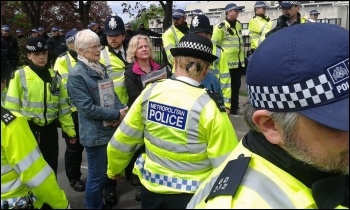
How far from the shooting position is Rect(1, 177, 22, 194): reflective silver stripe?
2.48 metres

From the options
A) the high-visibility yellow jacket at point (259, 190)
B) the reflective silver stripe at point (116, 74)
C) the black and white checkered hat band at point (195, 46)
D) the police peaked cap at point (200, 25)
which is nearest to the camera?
the high-visibility yellow jacket at point (259, 190)

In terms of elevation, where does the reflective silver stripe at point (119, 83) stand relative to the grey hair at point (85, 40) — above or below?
below

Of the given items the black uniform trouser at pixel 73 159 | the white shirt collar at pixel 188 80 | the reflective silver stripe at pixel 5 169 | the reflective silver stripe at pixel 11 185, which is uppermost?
the white shirt collar at pixel 188 80

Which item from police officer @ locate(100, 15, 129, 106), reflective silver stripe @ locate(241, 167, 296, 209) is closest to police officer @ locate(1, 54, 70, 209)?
reflective silver stripe @ locate(241, 167, 296, 209)

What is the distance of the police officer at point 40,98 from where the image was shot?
396 centimetres

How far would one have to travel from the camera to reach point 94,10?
814 inches

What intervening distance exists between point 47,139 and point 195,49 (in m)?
2.05

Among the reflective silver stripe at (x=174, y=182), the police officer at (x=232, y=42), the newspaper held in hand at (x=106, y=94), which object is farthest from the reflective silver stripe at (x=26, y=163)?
the police officer at (x=232, y=42)

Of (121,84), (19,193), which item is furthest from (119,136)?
(121,84)

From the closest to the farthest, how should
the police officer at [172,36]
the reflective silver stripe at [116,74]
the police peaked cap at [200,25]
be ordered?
the reflective silver stripe at [116,74] < the police peaked cap at [200,25] < the police officer at [172,36]

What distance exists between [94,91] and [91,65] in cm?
23

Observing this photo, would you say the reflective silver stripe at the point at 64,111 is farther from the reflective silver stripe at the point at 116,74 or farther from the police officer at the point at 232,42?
the police officer at the point at 232,42

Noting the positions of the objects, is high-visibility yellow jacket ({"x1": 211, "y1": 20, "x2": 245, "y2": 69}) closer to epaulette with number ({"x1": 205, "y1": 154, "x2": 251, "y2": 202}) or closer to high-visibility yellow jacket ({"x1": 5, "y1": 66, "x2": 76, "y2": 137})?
high-visibility yellow jacket ({"x1": 5, "y1": 66, "x2": 76, "y2": 137})

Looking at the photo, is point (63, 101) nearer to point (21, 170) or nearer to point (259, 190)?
point (21, 170)
